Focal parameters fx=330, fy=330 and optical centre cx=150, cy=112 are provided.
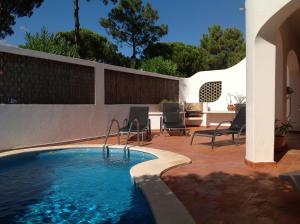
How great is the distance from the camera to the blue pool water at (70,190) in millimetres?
4047

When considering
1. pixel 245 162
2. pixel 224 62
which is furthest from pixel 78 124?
pixel 224 62

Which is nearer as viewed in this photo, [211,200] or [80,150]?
[211,200]

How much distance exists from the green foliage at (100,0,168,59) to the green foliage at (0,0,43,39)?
24.5ft

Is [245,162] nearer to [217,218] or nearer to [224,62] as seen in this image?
[217,218]

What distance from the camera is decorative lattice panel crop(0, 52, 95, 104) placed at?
8.45 meters

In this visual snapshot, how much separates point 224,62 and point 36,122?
29.1 meters

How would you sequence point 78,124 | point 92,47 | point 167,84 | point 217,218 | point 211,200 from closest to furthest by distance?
point 217,218, point 211,200, point 78,124, point 167,84, point 92,47

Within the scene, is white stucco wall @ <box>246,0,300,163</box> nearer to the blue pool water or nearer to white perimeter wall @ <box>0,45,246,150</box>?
the blue pool water

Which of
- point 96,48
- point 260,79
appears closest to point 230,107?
point 260,79

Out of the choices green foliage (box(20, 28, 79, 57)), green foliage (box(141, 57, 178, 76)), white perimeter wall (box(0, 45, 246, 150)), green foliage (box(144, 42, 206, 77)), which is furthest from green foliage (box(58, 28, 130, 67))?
white perimeter wall (box(0, 45, 246, 150))

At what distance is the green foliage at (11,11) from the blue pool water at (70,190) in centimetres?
1689

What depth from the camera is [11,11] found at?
22.1 metres

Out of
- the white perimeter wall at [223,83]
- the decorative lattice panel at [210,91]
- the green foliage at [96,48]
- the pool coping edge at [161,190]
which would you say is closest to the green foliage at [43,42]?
the white perimeter wall at [223,83]

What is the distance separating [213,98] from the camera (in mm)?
16875
